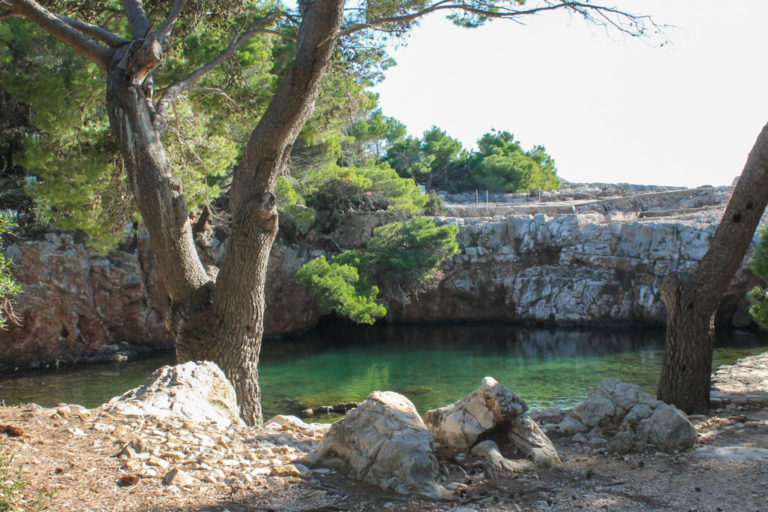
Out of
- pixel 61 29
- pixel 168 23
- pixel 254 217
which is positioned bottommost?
pixel 254 217

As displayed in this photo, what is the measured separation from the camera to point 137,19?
5.61 metres

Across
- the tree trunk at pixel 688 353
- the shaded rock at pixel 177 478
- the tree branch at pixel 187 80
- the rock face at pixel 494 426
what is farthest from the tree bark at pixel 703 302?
the tree branch at pixel 187 80

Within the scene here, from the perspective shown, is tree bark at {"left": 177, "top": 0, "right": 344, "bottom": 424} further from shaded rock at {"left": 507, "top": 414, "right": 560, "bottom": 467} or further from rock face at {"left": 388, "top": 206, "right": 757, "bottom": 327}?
rock face at {"left": 388, "top": 206, "right": 757, "bottom": 327}

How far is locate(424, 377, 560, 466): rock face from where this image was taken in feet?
13.3

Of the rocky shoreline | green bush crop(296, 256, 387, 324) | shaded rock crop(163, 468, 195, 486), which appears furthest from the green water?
shaded rock crop(163, 468, 195, 486)

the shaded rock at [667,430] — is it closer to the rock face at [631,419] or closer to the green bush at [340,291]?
the rock face at [631,419]

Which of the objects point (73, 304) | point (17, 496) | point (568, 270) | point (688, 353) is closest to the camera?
point (17, 496)

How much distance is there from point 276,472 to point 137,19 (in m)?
4.33

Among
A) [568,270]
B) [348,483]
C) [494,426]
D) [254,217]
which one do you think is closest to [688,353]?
[494,426]

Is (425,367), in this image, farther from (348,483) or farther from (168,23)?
(348,483)

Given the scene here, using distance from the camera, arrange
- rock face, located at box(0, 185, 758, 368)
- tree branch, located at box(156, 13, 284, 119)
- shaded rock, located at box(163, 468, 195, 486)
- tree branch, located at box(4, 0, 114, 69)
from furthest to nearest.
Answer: rock face, located at box(0, 185, 758, 368)
tree branch, located at box(156, 13, 284, 119)
tree branch, located at box(4, 0, 114, 69)
shaded rock, located at box(163, 468, 195, 486)

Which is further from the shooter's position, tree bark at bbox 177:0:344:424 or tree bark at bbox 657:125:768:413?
tree bark at bbox 657:125:768:413

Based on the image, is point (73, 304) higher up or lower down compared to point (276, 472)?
lower down

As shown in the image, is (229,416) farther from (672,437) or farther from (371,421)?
(672,437)
